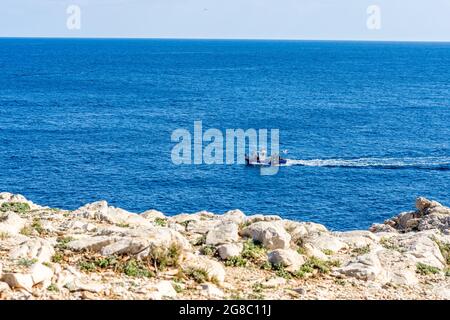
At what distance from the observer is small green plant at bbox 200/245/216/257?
59.0 feet

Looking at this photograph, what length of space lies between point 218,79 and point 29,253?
579ft

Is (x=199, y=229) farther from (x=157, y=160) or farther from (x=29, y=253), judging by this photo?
(x=157, y=160)

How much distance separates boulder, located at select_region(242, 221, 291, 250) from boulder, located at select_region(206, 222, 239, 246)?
435 millimetres

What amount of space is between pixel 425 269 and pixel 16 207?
16027mm

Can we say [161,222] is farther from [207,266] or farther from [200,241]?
[207,266]

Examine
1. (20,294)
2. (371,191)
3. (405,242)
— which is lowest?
(371,191)

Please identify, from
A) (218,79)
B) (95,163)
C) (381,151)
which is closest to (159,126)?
(95,163)

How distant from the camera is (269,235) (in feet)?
61.9

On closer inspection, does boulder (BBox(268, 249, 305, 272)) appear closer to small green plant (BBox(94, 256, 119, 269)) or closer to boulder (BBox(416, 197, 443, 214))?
small green plant (BBox(94, 256, 119, 269))

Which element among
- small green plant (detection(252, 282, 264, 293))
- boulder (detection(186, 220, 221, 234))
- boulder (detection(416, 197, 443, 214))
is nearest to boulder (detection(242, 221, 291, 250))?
boulder (detection(186, 220, 221, 234))

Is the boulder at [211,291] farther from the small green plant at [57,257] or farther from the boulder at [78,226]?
the boulder at [78,226]

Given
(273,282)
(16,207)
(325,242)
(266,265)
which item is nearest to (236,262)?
(266,265)

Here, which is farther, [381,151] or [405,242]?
[381,151]

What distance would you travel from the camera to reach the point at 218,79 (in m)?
190
